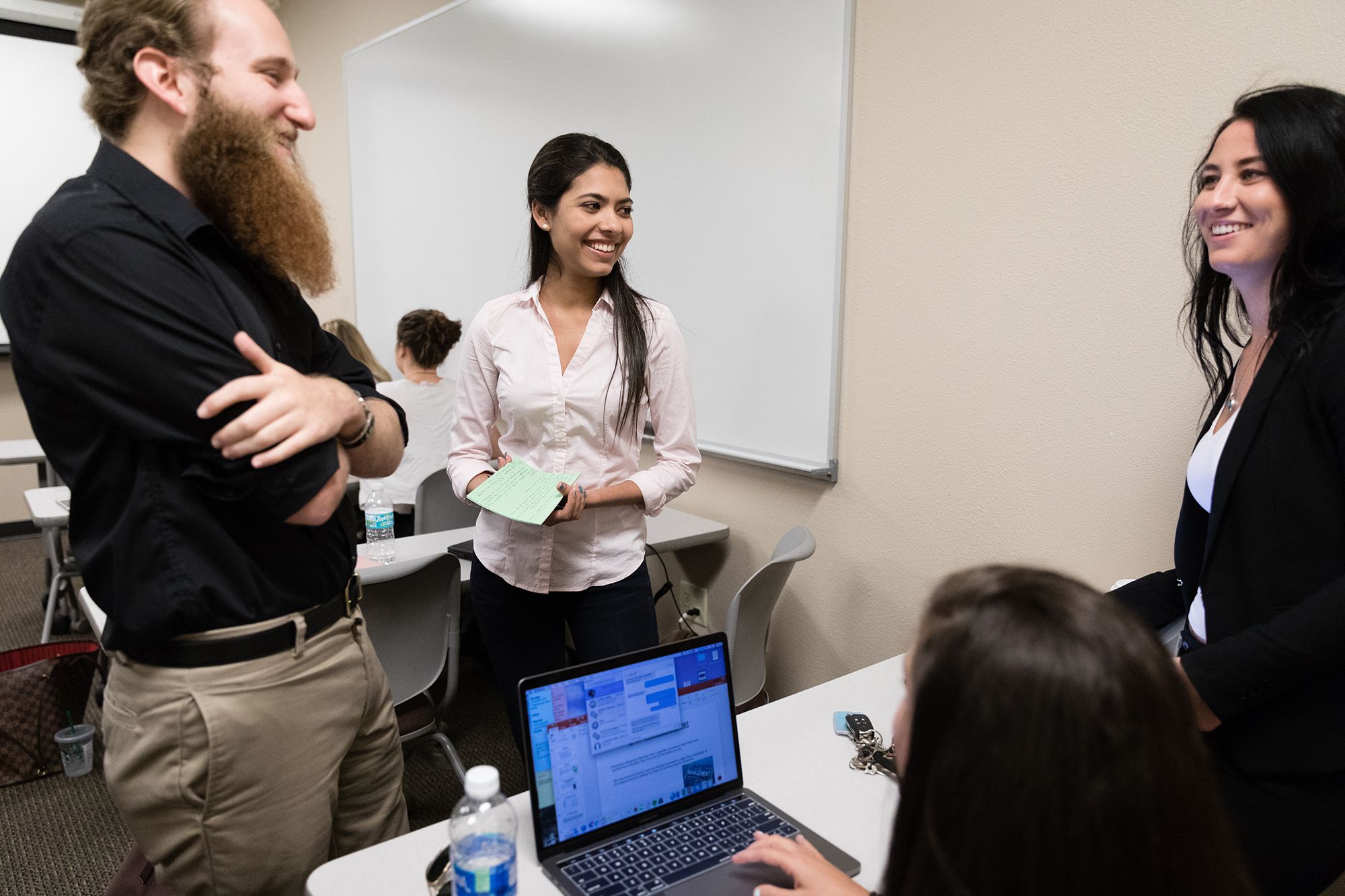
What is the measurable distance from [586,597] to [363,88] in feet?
A: 12.5

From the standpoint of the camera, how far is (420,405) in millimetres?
3418

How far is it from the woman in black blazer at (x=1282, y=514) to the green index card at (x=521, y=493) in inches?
41.5

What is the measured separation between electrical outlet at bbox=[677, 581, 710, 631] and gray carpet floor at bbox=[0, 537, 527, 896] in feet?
2.43

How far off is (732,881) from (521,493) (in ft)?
2.94

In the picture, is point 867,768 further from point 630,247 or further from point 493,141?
point 493,141

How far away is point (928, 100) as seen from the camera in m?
2.19

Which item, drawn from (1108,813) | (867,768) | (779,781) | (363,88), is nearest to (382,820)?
(779,781)

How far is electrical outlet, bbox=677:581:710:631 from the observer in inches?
121

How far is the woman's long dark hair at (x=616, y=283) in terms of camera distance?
1.87 meters

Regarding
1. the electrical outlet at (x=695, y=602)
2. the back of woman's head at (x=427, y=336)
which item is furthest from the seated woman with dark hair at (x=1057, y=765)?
the back of woman's head at (x=427, y=336)

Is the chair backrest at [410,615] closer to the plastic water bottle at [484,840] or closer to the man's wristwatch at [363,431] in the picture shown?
the man's wristwatch at [363,431]

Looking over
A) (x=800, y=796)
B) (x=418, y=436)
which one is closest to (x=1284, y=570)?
(x=800, y=796)

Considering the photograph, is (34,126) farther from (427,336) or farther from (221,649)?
(221,649)

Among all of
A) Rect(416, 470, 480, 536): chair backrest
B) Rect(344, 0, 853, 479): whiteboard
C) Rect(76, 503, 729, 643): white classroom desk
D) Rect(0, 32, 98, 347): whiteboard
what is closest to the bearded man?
Rect(76, 503, 729, 643): white classroom desk
